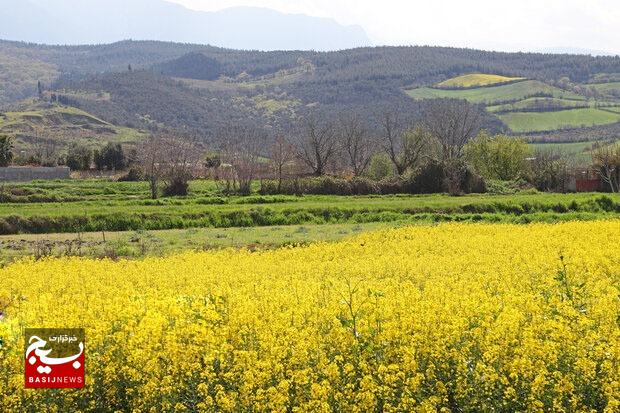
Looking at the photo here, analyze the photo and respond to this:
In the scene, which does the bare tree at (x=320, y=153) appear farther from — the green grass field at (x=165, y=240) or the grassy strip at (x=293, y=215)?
the green grass field at (x=165, y=240)

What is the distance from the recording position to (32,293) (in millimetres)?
17281

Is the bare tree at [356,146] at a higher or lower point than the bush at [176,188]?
higher

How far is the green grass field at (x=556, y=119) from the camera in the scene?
17684 centimetres

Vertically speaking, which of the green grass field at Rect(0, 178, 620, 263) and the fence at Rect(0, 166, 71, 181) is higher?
the green grass field at Rect(0, 178, 620, 263)

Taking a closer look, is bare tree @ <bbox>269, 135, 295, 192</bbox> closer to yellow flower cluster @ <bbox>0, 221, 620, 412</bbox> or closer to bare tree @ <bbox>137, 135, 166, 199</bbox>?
bare tree @ <bbox>137, 135, 166, 199</bbox>

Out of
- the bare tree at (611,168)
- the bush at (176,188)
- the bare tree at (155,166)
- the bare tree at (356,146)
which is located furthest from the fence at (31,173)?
the bare tree at (611,168)

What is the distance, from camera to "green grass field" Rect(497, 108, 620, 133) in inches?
6962

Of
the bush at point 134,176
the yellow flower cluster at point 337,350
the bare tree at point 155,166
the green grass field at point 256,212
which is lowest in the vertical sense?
the bush at point 134,176

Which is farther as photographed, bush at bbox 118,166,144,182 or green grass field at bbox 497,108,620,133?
green grass field at bbox 497,108,620,133

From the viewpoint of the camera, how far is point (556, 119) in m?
185

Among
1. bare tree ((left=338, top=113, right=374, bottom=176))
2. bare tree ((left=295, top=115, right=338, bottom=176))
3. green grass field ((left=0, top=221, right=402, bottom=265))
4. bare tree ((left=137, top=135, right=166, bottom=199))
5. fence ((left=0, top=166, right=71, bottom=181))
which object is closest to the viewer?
green grass field ((left=0, top=221, right=402, bottom=265))

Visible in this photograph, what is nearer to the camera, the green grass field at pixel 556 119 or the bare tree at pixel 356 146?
the bare tree at pixel 356 146

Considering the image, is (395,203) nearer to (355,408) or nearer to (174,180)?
(174,180)

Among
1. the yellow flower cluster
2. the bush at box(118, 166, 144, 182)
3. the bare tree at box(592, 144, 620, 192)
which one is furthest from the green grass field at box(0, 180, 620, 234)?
the yellow flower cluster
